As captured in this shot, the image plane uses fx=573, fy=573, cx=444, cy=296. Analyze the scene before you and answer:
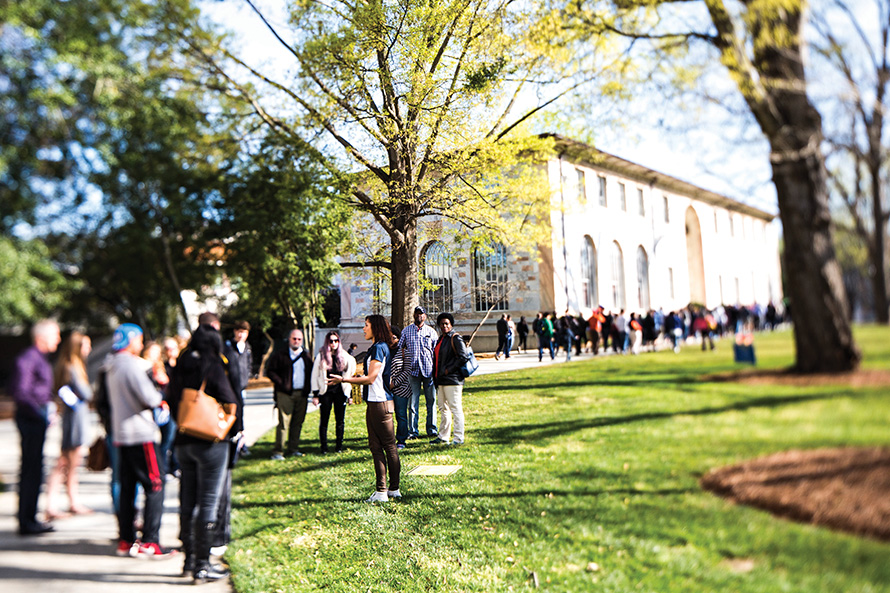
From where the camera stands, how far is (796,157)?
68.2 inches

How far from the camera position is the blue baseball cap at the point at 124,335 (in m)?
4.96

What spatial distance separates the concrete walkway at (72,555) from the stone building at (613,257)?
1.47 ft

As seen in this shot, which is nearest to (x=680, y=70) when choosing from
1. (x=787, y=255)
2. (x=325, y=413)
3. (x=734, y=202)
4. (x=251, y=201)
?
(x=734, y=202)

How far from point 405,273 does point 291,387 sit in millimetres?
1825

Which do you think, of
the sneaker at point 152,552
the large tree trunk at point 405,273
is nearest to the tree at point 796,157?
the large tree trunk at point 405,273

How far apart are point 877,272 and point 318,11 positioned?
472cm

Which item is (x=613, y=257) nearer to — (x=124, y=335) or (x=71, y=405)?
(x=124, y=335)

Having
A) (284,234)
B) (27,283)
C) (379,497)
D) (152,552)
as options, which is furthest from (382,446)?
(152,552)

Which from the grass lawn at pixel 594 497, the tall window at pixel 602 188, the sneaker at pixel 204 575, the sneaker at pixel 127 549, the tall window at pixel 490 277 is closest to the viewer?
the grass lawn at pixel 594 497

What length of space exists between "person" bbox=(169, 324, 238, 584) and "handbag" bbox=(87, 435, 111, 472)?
8.47ft

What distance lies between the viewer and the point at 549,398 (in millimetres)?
2955

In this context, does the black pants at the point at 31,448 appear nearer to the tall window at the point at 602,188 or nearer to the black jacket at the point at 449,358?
the black jacket at the point at 449,358

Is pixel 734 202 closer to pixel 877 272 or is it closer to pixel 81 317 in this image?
pixel 877 272

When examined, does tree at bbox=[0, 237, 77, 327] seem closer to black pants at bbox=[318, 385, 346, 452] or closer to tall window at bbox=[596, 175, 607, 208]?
black pants at bbox=[318, 385, 346, 452]
